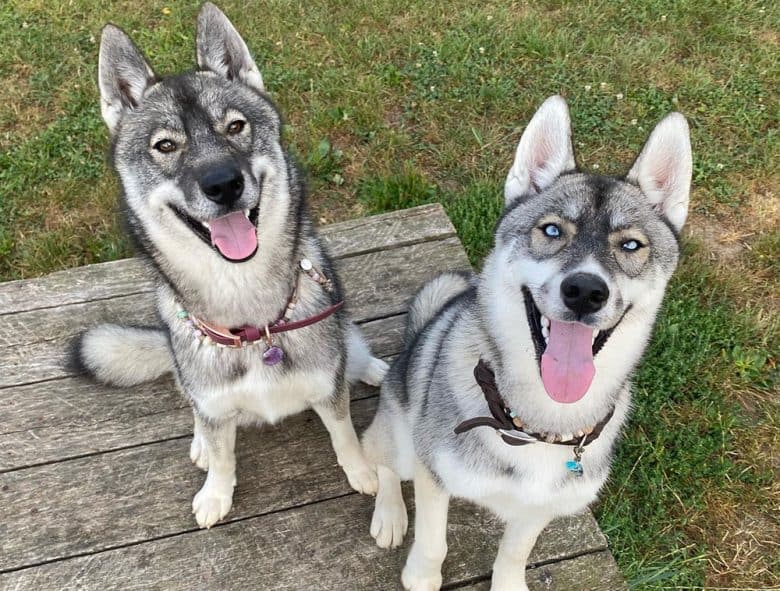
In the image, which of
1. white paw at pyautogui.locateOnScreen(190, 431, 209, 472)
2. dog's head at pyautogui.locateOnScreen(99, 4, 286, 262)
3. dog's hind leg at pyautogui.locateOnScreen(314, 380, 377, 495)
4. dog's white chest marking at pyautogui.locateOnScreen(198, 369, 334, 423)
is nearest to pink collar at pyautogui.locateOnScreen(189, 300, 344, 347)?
dog's white chest marking at pyautogui.locateOnScreen(198, 369, 334, 423)

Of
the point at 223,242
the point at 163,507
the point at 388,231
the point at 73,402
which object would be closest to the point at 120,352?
the point at 73,402

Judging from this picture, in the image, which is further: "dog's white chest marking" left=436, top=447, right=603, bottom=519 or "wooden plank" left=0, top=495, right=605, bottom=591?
"wooden plank" left=0, top=495, right=605, bottom=591

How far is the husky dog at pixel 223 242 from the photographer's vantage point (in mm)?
2137

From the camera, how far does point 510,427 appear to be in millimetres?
1948

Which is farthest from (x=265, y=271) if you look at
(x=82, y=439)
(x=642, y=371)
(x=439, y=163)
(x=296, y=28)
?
(x=296, y=28)

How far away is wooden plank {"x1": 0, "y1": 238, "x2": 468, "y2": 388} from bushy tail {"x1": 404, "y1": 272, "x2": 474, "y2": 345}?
48cm

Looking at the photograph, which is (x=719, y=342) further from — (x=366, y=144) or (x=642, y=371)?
(x=366, y=144)

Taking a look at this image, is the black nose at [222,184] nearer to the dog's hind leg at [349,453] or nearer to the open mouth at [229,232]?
the open mouth at [229,232]

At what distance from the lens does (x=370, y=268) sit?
141 inches

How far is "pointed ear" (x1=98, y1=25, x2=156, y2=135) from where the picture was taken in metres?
2.27

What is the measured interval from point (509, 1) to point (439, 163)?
215cm

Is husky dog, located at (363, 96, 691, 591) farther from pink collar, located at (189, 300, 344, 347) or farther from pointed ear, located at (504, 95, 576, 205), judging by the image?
pink collar, located at (189, 300, 344, 347)

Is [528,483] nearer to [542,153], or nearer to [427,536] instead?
[427,536]

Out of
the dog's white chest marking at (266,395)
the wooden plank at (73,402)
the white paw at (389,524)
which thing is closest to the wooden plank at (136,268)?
the wooden plank at (73,402)
